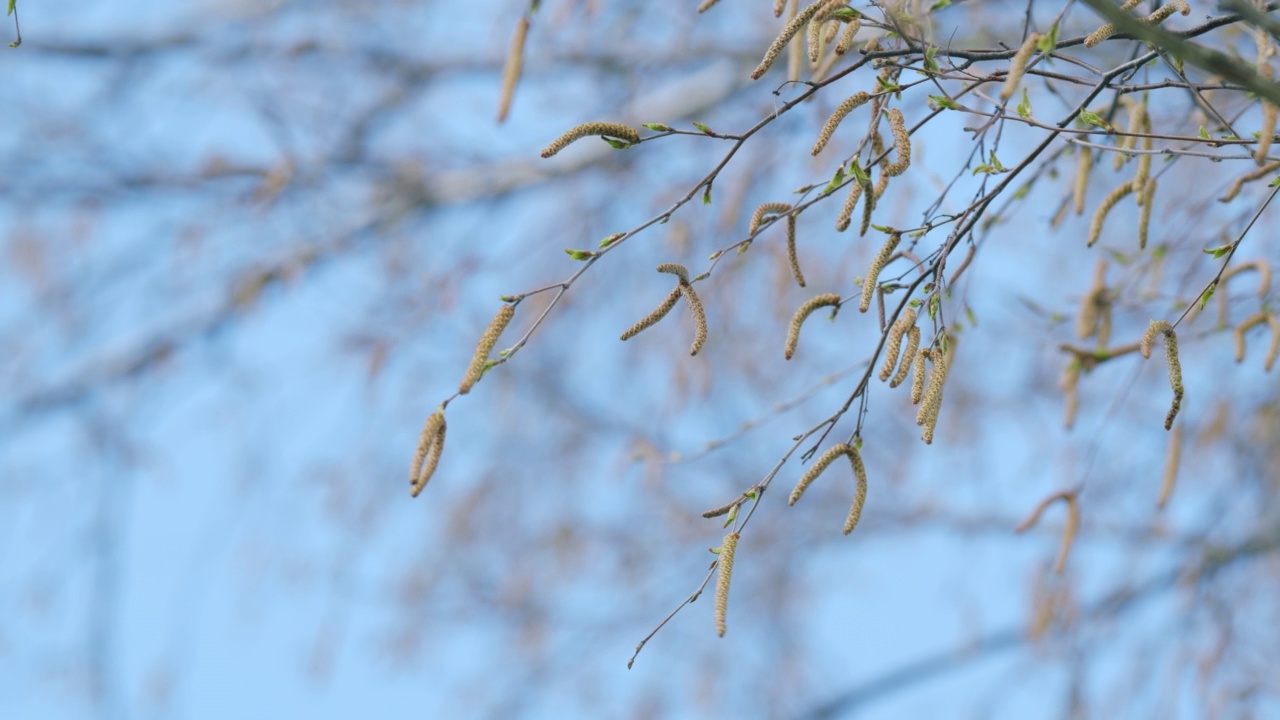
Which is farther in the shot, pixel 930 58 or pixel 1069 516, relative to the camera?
pixel 1069 516

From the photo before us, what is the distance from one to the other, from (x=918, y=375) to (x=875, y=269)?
5.8 inches

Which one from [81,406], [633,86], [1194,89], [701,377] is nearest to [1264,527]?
[701,377]

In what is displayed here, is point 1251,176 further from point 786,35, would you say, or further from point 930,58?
point 786,35

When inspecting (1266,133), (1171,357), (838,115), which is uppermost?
(1266,133)

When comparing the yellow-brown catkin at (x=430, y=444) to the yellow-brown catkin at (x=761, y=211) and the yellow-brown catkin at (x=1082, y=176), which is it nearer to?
the yellow-brown catkin at (x=761, y=211)

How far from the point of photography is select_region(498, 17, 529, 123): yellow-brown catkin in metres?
2.10

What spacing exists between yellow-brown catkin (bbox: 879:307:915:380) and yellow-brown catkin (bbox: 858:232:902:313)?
0.05m

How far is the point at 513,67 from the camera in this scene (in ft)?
6.87

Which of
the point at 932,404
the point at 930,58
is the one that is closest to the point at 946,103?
the point at 930,58

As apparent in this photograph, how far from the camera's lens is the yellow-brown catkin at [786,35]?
4.46 ft

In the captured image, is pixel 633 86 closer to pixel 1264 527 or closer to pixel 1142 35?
pixel 1264 527

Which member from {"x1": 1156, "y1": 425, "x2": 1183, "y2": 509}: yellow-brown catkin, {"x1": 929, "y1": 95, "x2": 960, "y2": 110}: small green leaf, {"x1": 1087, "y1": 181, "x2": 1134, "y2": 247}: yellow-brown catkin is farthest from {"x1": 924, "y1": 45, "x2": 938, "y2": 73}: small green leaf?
{"x1": 1156, "y1": 425, "x2": 1183, "y2": 509}: yellow-brown catkin

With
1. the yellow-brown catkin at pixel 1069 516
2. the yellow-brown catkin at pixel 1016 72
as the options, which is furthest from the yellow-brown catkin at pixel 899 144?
the yellow-brown catkin at pixel 1069 516

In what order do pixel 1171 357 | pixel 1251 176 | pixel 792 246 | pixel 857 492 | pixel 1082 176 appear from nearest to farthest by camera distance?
pixel 1171 357 < pixel 857 492 < pixel 792 246 < pixel 1251 176 < pixel 1082 176
